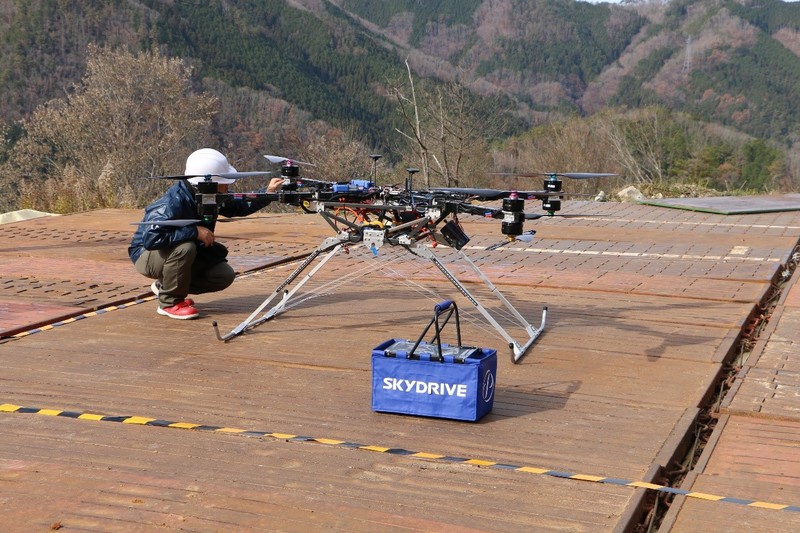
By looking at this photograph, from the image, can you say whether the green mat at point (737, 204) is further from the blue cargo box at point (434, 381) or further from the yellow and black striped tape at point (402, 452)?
the yellow and black striped tape at point (402, 452)

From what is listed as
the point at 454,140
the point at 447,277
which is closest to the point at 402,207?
the point at 447,277

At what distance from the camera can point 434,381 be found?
5.46 meters

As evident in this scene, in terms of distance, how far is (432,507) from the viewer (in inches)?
170

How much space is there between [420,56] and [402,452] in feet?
327

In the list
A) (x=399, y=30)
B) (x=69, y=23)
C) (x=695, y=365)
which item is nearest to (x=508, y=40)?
(x=399, y=30)

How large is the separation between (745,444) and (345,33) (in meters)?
94.9

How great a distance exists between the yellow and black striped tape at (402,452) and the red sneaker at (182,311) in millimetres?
2328

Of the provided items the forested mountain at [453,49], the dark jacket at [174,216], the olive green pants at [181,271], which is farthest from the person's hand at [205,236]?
the forested mountain at [453,49]

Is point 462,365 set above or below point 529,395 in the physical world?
above

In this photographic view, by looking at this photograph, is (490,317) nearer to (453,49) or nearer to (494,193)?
(494,193)

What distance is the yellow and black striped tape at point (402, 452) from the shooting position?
4449 millimetres

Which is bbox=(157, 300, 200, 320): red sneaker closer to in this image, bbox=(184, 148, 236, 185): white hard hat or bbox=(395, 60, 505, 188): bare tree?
bbox=(184, 148, 236, 185): white hard hat

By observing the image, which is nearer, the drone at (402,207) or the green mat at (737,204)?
the drone at (402,207)

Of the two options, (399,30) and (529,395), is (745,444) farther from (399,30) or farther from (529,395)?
(399,30)
